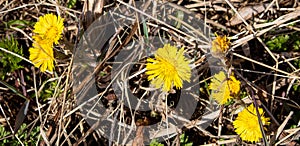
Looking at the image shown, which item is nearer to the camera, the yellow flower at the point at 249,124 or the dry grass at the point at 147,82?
the yellow flower at the point at 249,124

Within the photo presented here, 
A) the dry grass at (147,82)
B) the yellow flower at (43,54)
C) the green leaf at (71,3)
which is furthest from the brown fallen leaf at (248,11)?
the yellow flower at (43,54)

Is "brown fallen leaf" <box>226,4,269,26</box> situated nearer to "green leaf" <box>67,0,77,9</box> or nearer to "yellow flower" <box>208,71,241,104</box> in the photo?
"yellow flower" <box>208,71,241,104</box>

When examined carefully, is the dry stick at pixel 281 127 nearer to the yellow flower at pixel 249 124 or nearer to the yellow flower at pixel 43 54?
the yellow flower at pixel 249 124

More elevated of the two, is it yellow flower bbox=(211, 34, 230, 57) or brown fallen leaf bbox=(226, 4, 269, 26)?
brown fallen leaf bbox=(226, 4, 269, 26)

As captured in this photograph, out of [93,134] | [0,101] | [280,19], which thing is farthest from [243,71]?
[0,101]

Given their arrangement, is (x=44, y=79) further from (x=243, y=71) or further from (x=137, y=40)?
(x=243, y=71)

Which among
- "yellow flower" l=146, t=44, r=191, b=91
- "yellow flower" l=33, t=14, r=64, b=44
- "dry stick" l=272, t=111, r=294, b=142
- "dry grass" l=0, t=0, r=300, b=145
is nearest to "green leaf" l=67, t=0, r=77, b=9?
"dry grass" l=0, t=0, r=300, b=145
